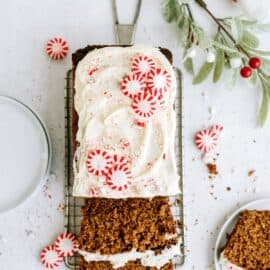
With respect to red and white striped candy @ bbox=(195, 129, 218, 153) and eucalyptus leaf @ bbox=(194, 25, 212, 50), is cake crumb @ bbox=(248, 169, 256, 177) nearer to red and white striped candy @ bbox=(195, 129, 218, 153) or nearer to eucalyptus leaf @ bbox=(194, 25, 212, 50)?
red and white striped candy @ bbox=(195, 129, 218, 153)

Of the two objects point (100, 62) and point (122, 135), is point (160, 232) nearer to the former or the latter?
point (122, 135)

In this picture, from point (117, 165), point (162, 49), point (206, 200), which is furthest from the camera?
point (206, 200)

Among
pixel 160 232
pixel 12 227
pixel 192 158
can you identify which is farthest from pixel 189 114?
pixel 12 227

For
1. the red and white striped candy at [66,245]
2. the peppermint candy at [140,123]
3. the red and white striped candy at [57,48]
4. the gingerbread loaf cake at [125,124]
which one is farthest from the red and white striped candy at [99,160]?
the red and white striped candy at [57,48]

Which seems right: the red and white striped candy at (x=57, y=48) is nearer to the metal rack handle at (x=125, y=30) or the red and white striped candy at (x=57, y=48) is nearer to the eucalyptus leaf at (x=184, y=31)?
the metal rack handle at (x=125, y=30)

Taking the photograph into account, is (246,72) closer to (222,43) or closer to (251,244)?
(222,43)
